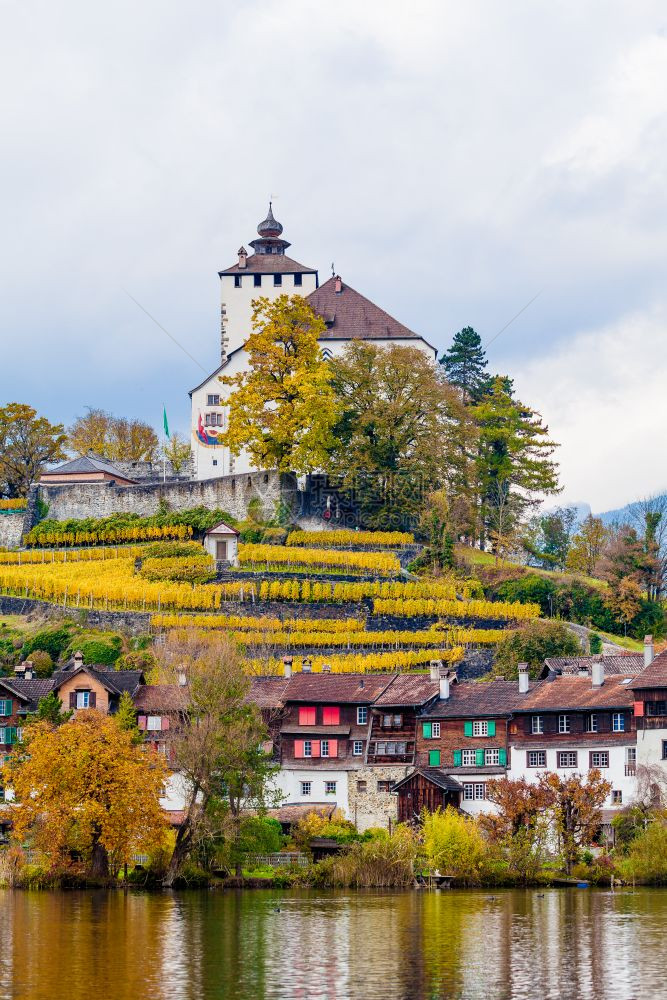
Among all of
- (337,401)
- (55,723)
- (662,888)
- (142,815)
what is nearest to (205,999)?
(142,815)

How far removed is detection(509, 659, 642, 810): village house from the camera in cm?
6675

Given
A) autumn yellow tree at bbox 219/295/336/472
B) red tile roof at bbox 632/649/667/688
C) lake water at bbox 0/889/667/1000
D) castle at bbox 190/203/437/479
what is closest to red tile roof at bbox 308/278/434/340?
castle at bbox 190/203/437/479

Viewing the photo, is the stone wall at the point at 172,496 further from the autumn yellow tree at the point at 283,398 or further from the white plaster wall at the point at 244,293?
the white plaster wall at the point at 244,293

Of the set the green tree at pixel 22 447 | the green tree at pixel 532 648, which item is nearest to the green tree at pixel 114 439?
the green tree at pixel 22 447

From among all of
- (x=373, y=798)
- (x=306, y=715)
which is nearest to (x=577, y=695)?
(x=373, y=798)

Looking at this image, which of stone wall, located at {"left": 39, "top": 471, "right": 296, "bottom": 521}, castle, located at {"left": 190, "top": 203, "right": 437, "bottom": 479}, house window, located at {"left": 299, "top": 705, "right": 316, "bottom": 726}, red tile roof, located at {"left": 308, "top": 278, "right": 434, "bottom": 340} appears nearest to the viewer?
house window, located at {"left": 299, "top": 705, "right": 316, "bottom": 726}

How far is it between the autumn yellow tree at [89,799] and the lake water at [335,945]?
1.90m

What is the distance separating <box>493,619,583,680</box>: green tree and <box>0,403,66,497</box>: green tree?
142 ft

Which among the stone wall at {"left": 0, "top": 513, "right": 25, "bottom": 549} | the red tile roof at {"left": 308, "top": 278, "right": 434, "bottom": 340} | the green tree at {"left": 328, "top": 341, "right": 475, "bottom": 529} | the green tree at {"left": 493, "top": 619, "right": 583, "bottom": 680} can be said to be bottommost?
the green tree at {"left": 493, "top": 619, "right": 583, "bottom": 680}

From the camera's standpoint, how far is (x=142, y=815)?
5653 cm

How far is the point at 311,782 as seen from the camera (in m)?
70.9

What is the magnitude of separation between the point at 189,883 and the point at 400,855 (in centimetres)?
725

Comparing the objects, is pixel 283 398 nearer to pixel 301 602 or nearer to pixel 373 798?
pixel 301 602

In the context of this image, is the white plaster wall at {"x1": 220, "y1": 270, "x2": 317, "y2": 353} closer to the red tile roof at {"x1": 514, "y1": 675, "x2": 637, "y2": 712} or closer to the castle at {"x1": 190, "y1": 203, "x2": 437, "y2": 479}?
the castle at {"x1": 190, "y1": 203, "x2": 437, "y2": 479}
